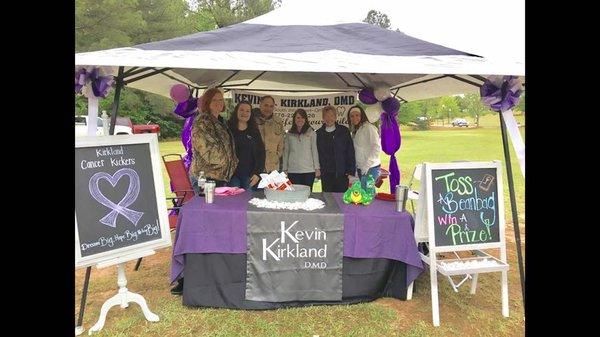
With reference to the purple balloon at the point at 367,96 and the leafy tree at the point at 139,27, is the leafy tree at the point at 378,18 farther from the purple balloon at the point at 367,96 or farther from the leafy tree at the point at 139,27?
the purple balloon at the point at 367,96

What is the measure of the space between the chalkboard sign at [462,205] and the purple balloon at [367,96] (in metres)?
2.57

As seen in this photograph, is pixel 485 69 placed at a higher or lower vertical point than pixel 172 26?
lower

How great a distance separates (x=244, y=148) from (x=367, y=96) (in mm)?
2046

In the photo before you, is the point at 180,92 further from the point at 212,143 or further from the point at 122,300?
the point at 122,300

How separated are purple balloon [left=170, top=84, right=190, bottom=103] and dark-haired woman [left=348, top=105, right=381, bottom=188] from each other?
225cm

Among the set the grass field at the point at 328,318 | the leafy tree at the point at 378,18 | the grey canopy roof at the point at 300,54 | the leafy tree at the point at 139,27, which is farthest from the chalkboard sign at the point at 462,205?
the leafy tree at the point at 378,18

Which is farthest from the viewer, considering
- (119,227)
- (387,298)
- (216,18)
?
(216,18)

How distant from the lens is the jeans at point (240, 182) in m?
4.05

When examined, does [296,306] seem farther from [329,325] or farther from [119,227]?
[119,227]

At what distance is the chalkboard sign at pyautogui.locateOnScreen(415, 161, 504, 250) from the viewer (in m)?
2.78

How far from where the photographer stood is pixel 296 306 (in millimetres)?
2957

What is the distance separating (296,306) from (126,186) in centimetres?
146

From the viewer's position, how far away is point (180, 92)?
5.42 metres
